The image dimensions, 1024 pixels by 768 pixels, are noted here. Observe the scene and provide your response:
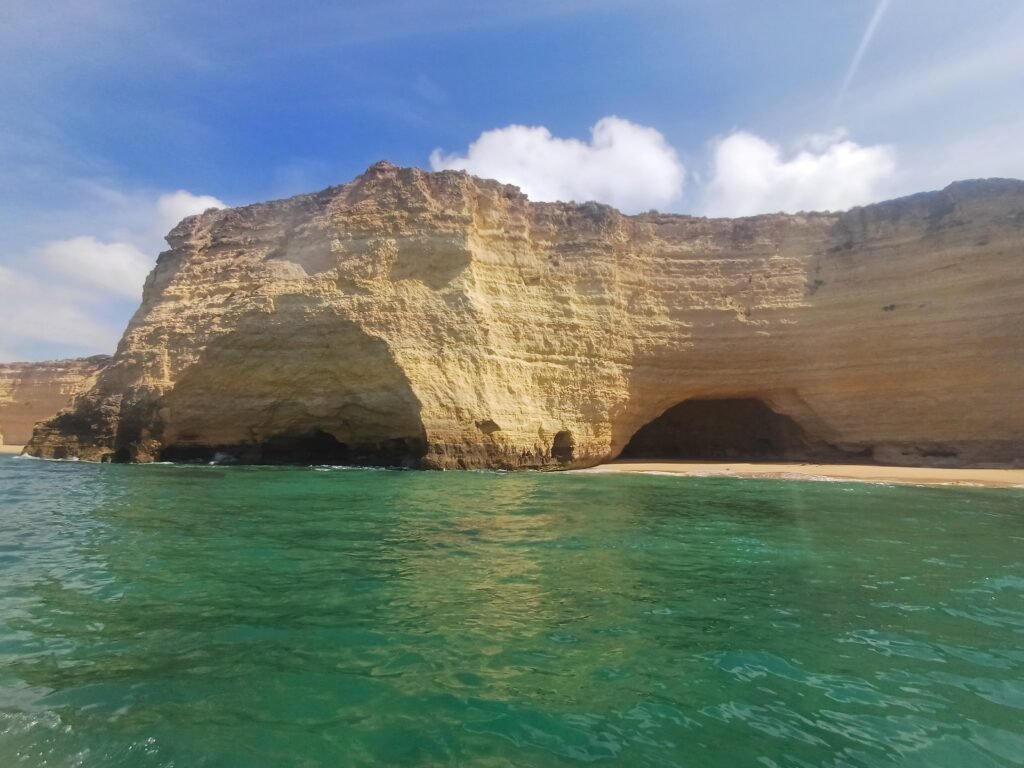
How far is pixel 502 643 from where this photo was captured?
14.3ft

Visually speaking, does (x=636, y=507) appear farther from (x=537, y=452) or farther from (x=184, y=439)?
(x=184, y=439)

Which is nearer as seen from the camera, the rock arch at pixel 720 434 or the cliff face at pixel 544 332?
the cliff face at pixel 544 332

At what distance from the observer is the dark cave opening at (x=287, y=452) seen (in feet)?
70.5

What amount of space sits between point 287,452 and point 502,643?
20507 millimetres

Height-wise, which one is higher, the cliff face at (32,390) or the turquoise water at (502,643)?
the cliff face at (32,390)

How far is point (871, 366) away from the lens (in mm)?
21047

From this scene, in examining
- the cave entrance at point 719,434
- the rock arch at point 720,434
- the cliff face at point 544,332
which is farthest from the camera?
the cave entrance at point 719,434

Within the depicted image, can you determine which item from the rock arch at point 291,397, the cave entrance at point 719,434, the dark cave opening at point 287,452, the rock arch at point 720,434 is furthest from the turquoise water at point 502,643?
the cave entrance at point 719,434

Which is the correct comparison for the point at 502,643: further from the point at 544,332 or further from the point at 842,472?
the point at 544,332

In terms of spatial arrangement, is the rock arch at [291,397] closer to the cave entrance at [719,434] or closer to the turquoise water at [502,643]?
the cave entrance at [719,434]

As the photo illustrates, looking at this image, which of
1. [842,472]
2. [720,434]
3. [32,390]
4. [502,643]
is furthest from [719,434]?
[32,390]

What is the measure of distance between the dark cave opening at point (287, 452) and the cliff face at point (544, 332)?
93 millimetres

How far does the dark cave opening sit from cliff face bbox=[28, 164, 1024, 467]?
0.30 feet

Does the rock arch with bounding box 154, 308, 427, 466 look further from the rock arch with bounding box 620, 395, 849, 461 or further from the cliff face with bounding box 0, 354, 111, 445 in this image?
the cliff face with bounding box 0, 354, 111, 445
